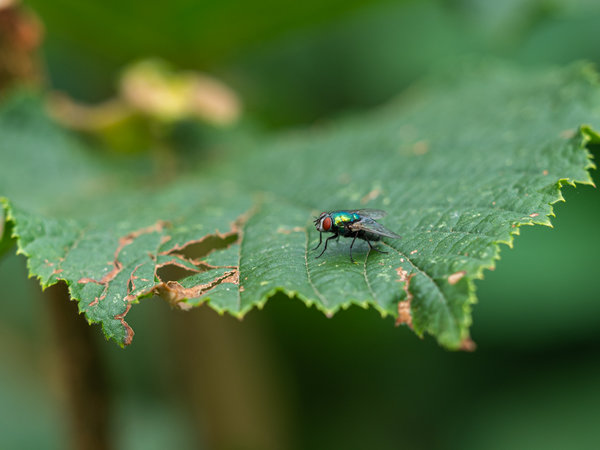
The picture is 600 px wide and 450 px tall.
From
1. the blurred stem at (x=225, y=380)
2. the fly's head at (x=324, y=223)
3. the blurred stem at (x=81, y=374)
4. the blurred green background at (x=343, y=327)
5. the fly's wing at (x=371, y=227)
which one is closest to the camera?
the fly's wing at (x=371, y=227)

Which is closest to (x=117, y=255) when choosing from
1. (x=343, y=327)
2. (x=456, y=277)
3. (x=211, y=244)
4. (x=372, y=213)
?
(x=211, y=244)

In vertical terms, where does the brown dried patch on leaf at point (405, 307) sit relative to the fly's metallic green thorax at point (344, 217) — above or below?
below

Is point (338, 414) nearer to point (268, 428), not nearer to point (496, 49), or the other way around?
point (268, 428)

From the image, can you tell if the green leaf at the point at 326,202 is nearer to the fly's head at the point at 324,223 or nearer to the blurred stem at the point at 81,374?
the fly's head at the point at 324,223

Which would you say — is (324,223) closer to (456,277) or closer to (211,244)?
(211,244)

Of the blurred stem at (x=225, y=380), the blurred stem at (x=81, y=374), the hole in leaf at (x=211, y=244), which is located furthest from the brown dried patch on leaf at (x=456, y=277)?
the blurred stem at (x=225, y=380)

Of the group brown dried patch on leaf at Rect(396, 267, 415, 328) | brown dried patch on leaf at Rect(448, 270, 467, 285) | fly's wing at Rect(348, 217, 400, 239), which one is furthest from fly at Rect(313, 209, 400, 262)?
brown dried patch on leaf at Rect(448, 270, 467, 285)
